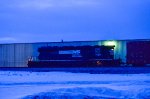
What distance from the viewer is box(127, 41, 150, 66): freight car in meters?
36.9

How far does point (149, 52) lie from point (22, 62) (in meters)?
15.1

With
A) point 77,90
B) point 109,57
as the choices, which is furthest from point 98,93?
point 109,57

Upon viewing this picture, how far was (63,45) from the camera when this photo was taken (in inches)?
1537

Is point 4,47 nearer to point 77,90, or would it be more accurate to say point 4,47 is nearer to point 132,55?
→ point 132,55

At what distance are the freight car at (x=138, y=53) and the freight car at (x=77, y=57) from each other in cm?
160

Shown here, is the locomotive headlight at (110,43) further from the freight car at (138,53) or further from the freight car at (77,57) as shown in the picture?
the freight car at (138,53)

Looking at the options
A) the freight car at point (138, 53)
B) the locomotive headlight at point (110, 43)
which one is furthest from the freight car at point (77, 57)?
the freight car at point (138, 53)

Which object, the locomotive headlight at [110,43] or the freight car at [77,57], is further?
the locomotive headlight at [110,43]

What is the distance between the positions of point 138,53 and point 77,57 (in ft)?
21.6

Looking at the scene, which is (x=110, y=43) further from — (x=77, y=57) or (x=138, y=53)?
(x=77, y=57)

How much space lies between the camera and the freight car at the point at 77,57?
37.0 m

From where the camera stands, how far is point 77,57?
37969 mm

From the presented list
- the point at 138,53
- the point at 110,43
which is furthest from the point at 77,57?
the point at 138,53

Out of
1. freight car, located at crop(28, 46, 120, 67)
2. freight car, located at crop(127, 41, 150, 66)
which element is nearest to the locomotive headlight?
freight car, located at crop(28, 46, 120, 67)
